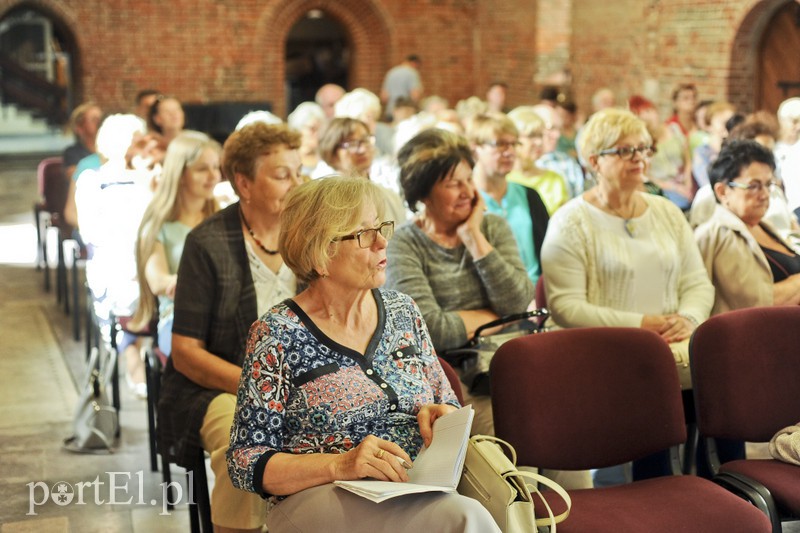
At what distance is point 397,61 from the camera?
17.0 meters

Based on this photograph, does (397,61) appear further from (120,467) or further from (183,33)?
(120,467)

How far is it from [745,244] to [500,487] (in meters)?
2.36

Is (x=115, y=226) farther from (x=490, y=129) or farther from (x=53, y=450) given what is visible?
(x=490, y=129)

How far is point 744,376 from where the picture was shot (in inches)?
135

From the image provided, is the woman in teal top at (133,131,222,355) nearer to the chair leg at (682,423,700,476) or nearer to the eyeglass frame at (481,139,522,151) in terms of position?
the eyeglass frame at (481,139,522,151)

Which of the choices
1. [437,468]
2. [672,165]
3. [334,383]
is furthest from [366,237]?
[672,165]

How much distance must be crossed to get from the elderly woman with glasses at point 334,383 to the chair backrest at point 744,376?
100 cm

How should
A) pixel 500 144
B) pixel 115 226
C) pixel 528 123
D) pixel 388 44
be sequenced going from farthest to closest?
pixel 388 44, pixel 528 123, pixel 115 226, pixel 500 144

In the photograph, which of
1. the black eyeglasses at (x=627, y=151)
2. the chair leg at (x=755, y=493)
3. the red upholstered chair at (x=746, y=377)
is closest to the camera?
the chair leg at (x=755, y=493)

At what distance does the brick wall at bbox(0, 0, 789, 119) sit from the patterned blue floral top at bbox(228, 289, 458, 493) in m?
10.2

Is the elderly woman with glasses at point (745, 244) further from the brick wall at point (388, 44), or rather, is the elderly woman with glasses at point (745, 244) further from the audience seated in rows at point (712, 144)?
the brick wall at point (388, 44)

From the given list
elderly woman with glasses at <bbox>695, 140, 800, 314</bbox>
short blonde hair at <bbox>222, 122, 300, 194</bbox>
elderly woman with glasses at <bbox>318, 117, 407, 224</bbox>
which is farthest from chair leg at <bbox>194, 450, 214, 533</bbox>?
elderly woman with glasses at <bbox>318, 117, 407, 224</bbox>

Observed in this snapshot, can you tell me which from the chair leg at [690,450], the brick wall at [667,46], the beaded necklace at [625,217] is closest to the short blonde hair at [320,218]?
the chair leg at [690,450]

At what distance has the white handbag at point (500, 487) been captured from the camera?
2465 mm
